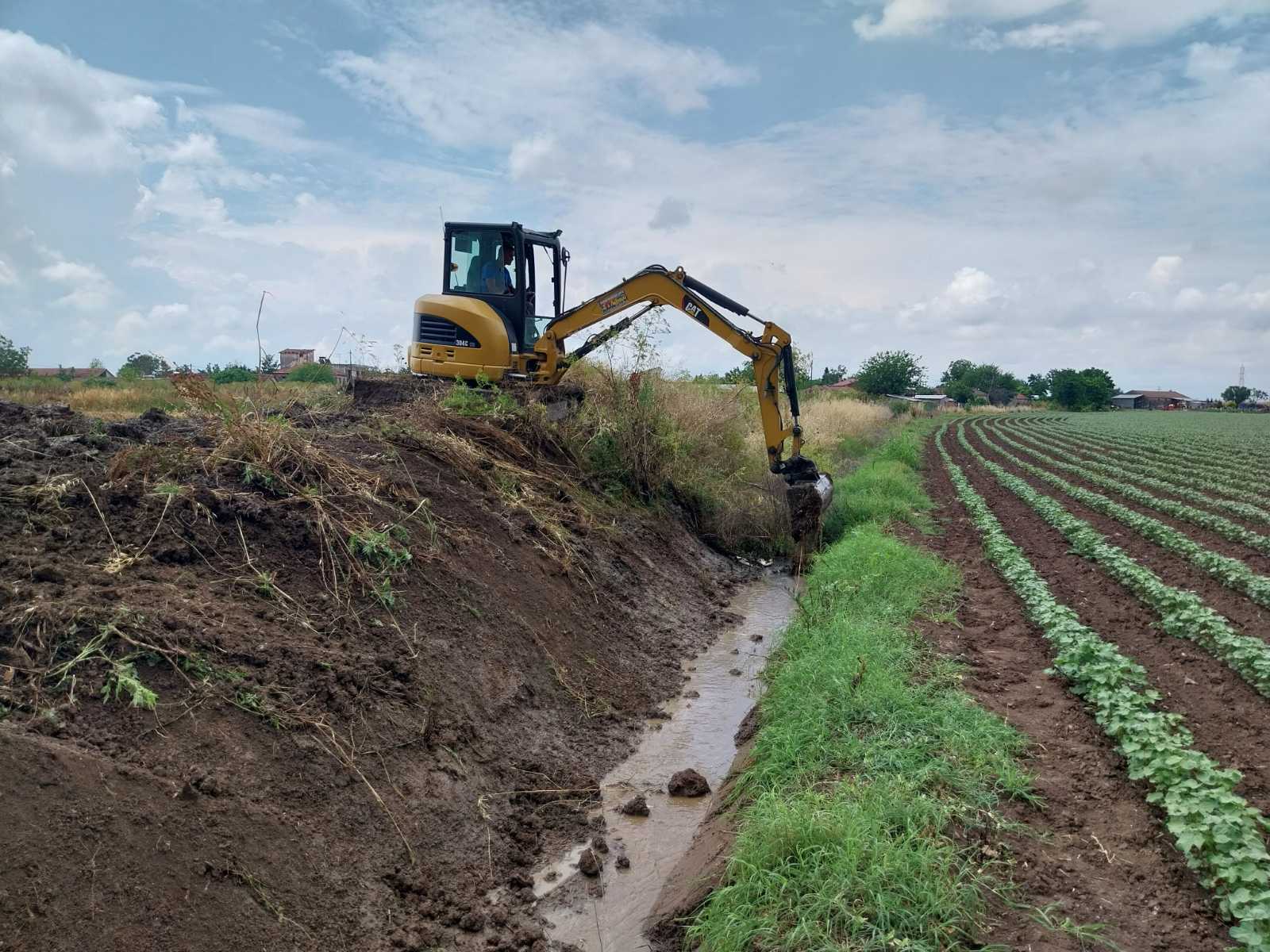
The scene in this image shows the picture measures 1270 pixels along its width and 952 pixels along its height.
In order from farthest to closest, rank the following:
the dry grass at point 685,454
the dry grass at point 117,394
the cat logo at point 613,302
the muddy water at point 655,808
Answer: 1. the dry grass at point 685,454
2. the cat logo at point 613,302
3. the dry grass at point 117,394
4. the muddy water at point 655,808

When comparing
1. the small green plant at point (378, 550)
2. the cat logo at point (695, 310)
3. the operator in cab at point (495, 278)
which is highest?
the operator in cab at point (495, 278)

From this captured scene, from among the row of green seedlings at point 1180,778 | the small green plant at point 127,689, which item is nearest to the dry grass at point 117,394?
the small green plant at point 127,689

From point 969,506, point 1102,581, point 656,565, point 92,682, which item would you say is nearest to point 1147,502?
point 969,506

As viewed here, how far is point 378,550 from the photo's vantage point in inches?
272

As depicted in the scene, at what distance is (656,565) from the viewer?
38.0 ft

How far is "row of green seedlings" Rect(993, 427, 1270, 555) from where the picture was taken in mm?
12266

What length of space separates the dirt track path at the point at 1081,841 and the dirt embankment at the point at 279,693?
2.70 metres

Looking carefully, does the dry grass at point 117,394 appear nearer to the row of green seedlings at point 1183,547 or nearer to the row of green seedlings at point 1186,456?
the row of green seedlings at point 1183,547

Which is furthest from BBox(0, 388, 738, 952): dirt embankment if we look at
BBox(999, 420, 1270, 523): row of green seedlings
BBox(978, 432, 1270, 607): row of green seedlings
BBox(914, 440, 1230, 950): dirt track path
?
BBox(999, 420, 1270, 523): row of green seedlings

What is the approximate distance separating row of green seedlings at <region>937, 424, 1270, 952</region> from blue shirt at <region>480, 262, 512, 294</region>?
8.10 m

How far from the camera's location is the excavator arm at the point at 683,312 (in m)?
12.3

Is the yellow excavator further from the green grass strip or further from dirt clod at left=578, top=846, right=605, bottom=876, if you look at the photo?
dirt clod at left=578, top=846, right=605, bottom=876

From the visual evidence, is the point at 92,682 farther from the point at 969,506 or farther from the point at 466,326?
the point at 969,506

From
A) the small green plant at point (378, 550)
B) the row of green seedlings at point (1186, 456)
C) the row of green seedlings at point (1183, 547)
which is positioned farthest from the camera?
the row of green seedlings at point (1186, 456)
